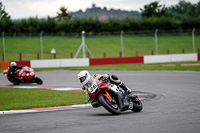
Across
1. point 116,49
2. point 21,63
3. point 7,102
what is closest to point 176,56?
point 116,49

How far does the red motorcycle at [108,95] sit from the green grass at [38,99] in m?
2.93

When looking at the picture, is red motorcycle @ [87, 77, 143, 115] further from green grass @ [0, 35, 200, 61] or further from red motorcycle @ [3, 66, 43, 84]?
green grass @ [0, 35, 200, 61]

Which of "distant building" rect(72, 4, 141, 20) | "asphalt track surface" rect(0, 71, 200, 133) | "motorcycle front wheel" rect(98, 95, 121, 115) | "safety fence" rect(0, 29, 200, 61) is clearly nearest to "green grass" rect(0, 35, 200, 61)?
"safety fence" rect(0, 29, 200, 61)

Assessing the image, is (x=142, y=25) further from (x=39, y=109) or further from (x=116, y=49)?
(x=39, y=109)

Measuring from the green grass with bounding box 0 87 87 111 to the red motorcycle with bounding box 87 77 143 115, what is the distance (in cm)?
293

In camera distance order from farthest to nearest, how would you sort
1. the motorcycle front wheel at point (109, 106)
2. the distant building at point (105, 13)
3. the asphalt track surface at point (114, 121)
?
the distant building at point (105, 13) → the motorcycle front wheel at point (109, 106) → the asphalt track surface at point (114, 121)

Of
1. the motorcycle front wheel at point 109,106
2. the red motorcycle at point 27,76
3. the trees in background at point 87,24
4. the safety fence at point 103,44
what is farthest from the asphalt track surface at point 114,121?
the trees in background at point 87,24

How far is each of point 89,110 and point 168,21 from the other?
56.3 m

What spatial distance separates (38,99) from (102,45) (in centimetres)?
3870

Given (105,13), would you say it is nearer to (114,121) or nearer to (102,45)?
(102,45)

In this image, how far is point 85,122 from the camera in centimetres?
872

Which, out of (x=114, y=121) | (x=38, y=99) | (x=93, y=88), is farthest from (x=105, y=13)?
(x=114, y=121)

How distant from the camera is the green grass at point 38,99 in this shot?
1241 cm

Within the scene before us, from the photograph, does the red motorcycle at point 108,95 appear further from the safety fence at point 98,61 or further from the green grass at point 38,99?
the safety fence at point 98,61
